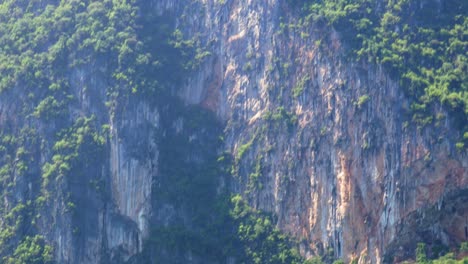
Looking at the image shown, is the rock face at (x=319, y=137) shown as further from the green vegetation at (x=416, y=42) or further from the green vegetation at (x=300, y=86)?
the green vegetation at (x=416, y=42)

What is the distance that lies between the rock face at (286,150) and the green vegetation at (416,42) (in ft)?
2.61

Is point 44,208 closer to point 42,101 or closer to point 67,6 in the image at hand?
point 42,101

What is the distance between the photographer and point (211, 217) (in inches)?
3012

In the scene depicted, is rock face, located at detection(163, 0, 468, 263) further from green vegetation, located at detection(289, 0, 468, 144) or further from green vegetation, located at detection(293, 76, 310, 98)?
green vegetation, located at detection(289, 0, 468, 144)

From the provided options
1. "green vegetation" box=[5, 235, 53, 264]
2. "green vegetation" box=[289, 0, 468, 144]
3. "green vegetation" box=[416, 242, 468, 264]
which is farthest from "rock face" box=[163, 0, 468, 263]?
"green vegetation" box=[5, 235, 53, 264]

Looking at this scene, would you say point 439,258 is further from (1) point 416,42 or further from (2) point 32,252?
(2) point 32,252

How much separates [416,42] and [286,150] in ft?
34.3

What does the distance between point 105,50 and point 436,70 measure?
2211 centimetres

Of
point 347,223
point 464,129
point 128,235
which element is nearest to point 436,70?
point 464,129

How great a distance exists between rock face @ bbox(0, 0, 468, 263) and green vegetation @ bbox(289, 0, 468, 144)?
0.80 metres

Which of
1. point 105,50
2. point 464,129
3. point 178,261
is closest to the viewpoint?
point 464,129

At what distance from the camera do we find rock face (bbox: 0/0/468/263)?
6981cm

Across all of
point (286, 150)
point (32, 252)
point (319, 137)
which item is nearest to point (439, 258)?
point (319, 137)

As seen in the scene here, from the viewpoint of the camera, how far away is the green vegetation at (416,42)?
71312mm
